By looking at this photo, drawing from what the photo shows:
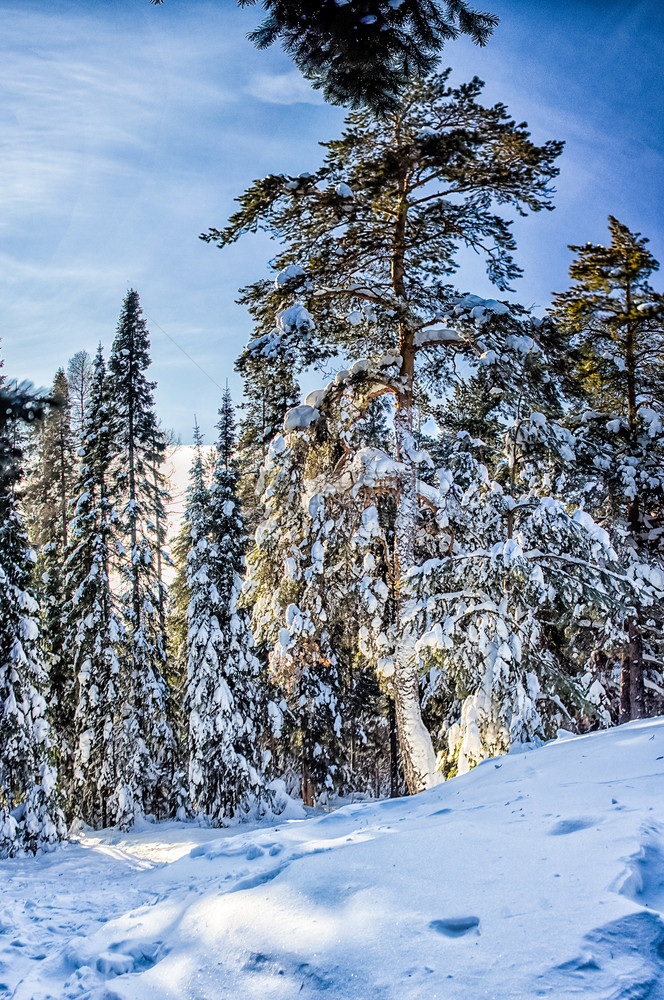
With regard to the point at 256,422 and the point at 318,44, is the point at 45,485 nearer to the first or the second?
the point at 256,422

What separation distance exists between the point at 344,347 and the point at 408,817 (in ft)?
32.8

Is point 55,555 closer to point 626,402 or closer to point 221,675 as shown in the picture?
point 221,675

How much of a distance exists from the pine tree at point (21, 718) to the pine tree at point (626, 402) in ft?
48.1

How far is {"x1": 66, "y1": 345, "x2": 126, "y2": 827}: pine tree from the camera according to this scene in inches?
797

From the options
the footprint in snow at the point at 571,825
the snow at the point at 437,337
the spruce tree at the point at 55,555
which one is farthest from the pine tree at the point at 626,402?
the spruce tree at the point at 55,555

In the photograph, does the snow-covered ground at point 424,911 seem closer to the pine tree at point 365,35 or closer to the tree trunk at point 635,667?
the pine tree at point 365,35

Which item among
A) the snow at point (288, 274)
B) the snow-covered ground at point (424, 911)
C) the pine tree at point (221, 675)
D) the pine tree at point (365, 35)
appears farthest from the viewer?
the pine tree at point (221, 675)

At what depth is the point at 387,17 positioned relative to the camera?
4.39 m

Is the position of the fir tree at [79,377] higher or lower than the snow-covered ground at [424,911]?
higher

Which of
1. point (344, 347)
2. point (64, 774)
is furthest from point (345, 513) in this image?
point (64, 774)

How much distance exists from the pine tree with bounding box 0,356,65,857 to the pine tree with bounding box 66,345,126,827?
2620 mm

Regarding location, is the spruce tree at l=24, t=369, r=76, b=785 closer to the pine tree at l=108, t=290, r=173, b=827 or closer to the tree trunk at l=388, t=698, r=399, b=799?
the pine tree at l=108, t=290, r=173, b=827

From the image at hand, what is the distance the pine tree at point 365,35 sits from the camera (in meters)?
4.33

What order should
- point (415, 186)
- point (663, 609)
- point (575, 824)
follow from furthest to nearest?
point (663, 609) → point (415, 186) → point (575, 824)
